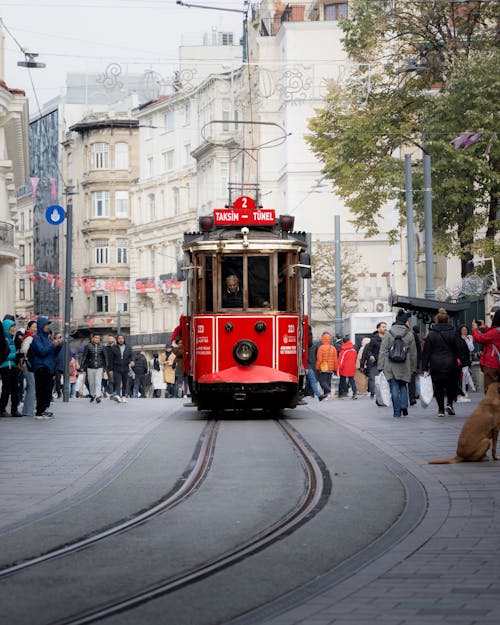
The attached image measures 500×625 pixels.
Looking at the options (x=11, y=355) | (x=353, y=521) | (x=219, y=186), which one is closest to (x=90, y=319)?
(x=219, y=186)

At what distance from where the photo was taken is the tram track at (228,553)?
7473 mm

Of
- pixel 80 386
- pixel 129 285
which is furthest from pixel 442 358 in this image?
pixel 129 285

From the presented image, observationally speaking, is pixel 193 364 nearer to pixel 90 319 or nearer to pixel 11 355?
pixel 11 355

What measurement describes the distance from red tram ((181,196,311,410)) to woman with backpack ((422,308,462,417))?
2.51 metres

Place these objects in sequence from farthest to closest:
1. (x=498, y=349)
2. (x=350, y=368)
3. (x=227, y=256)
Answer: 1. (x=350, y=368)
2. (x=227, y=256)
3. (x=498, y=349)

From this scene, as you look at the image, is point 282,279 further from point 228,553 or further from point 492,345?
point 228,553

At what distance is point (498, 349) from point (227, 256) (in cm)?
673

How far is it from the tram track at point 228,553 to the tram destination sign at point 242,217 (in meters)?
10.6

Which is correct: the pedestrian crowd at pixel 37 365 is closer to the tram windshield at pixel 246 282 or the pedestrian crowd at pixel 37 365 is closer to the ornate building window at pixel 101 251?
the tram windshield at pixel 246 282

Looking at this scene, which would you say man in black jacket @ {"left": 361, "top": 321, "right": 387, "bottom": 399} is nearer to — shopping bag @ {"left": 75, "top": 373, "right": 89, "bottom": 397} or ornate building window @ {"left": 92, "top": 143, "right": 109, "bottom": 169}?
shopping bag @ {"left": 75, "top": 373, "right": 89, "bottom": 397}

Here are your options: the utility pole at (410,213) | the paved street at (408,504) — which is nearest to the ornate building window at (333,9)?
the utility pole at (410,213)

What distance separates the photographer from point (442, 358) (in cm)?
2383

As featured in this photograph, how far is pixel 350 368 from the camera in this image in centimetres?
3616

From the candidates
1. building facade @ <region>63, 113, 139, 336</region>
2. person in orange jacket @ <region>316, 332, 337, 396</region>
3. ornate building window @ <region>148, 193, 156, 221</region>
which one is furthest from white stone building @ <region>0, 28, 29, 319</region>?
building facade @ <region>63, 113, 139, 336</region>
